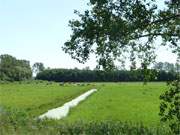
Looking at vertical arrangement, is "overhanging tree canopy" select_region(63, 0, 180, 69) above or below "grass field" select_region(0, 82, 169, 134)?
above

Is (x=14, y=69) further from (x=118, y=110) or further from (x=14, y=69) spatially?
(x=118, y=110)

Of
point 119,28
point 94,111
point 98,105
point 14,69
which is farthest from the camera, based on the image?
point 14,69

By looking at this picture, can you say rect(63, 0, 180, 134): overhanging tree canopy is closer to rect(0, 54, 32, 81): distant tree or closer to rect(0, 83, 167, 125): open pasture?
rect(0, 83, 167, 125): open pasture

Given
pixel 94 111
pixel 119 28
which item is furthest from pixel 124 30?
pixel 94 111

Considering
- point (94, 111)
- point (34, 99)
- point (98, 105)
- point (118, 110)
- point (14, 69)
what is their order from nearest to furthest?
point (94, 111), point (118, 110), point (98, 105), point (34, 99), point (14, 69)

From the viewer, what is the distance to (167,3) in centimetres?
1586

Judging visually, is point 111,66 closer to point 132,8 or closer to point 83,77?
point 132,8

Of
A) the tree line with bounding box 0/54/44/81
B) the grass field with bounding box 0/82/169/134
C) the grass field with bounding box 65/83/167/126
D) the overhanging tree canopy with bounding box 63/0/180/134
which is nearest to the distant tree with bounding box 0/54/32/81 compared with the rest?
the tree line with bounding box 0/54/44/81

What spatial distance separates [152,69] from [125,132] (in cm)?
446

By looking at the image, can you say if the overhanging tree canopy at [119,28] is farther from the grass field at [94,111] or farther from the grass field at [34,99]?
the grass field at [34,99]

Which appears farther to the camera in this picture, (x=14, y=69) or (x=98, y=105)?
(x=14, y=69)

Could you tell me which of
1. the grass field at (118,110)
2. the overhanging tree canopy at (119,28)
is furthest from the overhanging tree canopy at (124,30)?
the grass field at (118,110)

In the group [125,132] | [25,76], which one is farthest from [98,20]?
[25,76]

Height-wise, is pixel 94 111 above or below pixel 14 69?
below
